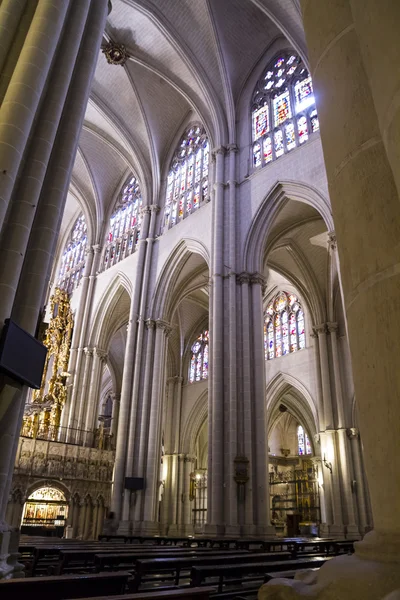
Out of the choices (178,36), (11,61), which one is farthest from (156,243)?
(11,61)

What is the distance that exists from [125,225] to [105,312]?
15.4 feet

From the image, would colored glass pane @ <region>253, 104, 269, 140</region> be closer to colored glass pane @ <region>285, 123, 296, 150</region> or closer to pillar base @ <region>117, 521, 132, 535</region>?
colored glass pane @ <region>285, 123, 296, 150</region>

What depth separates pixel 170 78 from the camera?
19.4 meters

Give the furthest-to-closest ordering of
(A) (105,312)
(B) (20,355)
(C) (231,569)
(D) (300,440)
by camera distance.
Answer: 1. (D) (300,440)
2. (A) (105,312)
3. (B) (20,355)
4. (C) (231,569)

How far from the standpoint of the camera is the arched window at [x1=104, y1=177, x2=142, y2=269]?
22672 millimetres

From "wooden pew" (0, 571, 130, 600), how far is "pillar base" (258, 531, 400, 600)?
1.94m

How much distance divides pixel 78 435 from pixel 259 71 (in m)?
16.8

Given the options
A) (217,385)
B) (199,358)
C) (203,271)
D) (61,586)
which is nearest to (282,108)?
(203,271)

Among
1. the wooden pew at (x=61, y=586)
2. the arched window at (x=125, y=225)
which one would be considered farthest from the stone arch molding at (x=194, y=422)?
the wooden pew at (x=61, y=586)

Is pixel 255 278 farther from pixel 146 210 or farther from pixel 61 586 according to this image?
pixel 61 586

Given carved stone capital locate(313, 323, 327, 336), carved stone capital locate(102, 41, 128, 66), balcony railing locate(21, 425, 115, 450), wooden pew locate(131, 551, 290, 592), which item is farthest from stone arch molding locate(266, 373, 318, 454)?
wooden pew locate(131, 551, 290, 592)

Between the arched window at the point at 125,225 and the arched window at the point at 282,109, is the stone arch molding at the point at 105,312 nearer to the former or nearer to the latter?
the arched window at the point at 125,225

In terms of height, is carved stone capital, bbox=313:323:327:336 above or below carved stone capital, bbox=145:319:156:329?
above

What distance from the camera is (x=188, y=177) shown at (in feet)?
66.1
